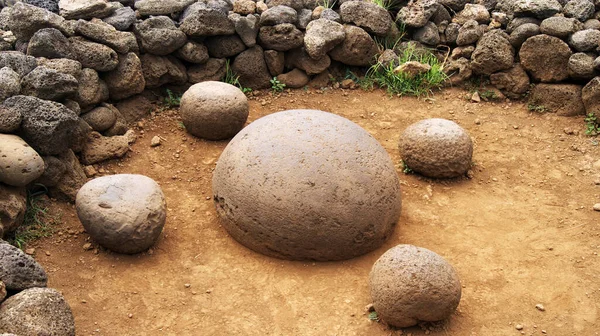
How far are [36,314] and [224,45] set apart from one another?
15.2 feet

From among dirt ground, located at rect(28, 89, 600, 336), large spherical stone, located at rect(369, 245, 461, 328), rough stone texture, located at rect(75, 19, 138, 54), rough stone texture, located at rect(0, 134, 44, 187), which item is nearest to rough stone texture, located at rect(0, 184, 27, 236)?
rough stone texture, located at rect(0, 134, 44, 187)

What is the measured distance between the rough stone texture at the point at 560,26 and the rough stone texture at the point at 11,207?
6.15 metres

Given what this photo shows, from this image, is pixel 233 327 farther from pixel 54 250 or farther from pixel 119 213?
pixel 54 250

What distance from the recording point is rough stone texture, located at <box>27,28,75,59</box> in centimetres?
643

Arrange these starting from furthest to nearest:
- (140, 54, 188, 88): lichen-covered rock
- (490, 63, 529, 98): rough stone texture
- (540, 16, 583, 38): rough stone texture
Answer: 1. (490, 63, 529, 98): rough stone texture
2. (540, 16, 583, 38): rough stone texture
3. (140, 54, 188, 88): lichen-covered rock

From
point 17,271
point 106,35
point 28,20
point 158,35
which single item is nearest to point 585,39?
point 158,35

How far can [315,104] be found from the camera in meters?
8.30

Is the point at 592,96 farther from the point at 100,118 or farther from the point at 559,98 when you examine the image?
the point at 100,118

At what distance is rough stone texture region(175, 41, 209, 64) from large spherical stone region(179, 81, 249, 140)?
0.57 m

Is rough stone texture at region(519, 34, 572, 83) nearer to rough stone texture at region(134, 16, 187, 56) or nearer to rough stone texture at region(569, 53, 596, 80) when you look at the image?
rough stone texture at region(569, 53, 596, 80)

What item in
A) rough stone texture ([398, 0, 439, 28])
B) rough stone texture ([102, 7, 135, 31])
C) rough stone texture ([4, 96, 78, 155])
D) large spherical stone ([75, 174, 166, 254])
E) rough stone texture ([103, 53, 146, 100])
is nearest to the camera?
large spherical stone ([75, 174, 166, 254])

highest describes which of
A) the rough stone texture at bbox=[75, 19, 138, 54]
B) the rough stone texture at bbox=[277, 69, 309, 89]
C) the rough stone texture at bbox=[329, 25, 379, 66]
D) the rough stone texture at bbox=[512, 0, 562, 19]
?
the rough stone texture at bbox=[512, 0, 562, 19]

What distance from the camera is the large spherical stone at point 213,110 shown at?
23.6ft

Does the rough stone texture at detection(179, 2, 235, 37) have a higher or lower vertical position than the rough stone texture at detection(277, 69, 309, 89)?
higher
